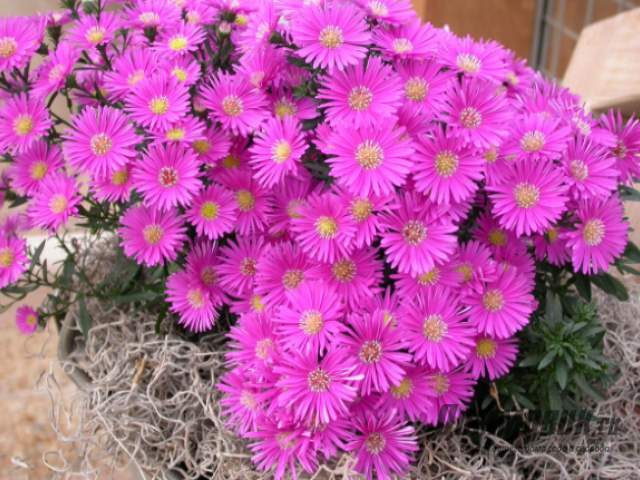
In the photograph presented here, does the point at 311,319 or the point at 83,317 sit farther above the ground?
the point at 311,319

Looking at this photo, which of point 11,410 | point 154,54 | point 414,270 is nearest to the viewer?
point 414,270

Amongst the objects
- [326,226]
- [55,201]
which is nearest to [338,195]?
[326,226]

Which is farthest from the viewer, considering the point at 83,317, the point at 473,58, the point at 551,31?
the point at 551,31

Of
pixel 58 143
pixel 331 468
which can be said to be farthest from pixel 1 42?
pixel 331 468

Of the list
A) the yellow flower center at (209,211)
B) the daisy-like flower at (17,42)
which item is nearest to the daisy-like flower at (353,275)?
the yellow flower center at (209,211)

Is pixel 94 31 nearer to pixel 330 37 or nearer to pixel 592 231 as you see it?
pixel 330 37

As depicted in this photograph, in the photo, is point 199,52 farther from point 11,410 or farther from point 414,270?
point 11,410
